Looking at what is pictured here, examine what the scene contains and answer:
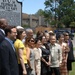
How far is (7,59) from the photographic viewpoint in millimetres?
5914

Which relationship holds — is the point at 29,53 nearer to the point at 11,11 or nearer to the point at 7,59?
the point at 11,11

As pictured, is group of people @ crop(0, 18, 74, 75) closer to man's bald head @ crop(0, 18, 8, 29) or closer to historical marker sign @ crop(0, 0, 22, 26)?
man's bald head @ crop(0, 18, 8, 29)

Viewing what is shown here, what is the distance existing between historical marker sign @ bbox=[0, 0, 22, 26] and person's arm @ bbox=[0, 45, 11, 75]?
7.30 ft

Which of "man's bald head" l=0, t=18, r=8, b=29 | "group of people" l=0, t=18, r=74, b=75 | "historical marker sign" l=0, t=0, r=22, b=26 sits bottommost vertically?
"group of people" l=0, t=18, r=74, b=75

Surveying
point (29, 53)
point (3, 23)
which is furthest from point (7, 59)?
point (29, 53)

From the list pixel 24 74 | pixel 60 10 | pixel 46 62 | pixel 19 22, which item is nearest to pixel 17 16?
pixel 19 22

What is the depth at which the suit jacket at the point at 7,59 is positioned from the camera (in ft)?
19.2

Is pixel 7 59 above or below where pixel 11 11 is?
below

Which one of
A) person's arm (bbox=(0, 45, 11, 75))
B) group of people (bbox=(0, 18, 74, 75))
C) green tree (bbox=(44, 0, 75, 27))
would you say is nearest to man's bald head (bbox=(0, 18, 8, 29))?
group of people (bbox=(0, 18, 74, 75))

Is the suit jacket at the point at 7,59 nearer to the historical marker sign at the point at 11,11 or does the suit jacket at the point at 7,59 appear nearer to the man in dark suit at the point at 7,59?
the man in dark suit at the point at 7,59

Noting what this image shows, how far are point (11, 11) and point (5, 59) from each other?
2.49 m

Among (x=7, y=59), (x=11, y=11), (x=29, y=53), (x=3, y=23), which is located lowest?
(x=29, y=53)

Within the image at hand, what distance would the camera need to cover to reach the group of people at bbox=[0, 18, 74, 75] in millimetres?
5984

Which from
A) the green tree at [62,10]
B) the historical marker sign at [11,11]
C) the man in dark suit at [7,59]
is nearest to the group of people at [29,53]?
the man in dark suit at [7,59]
